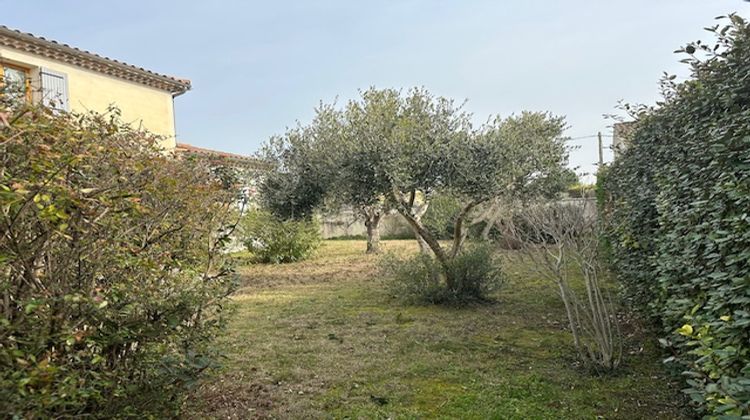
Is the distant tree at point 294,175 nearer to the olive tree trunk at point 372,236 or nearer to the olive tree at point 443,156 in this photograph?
the olive tree at point 443,156

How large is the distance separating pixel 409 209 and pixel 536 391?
4.67m

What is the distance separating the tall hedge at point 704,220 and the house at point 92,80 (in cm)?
967

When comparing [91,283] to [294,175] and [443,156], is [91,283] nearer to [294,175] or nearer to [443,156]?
[443,156]

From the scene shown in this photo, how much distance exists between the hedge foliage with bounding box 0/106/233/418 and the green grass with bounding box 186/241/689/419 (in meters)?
0.67

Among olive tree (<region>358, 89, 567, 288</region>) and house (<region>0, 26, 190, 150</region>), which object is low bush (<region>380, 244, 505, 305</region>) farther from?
house (<region>0, 26, 190, 150</region>)

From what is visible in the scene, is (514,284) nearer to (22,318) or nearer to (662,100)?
(662,100)

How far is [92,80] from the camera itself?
38.1 feet

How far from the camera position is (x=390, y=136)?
24.3 feet

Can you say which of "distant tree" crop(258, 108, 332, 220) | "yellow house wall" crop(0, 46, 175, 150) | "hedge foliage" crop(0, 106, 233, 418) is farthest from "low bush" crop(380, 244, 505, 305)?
"yellow house wall" crop(0, 46, 175, 150)

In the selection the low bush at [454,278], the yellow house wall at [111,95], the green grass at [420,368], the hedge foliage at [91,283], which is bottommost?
the green grass at [420,368]

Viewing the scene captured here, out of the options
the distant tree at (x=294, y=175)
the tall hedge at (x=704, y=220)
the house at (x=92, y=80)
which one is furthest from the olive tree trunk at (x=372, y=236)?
the tall hedge at (x=704, y=220)

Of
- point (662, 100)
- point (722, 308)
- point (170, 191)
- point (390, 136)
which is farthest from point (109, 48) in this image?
point (722, 308)

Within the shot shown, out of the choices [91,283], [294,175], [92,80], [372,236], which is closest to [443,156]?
[294,175]

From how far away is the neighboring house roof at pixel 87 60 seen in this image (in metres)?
9.74
